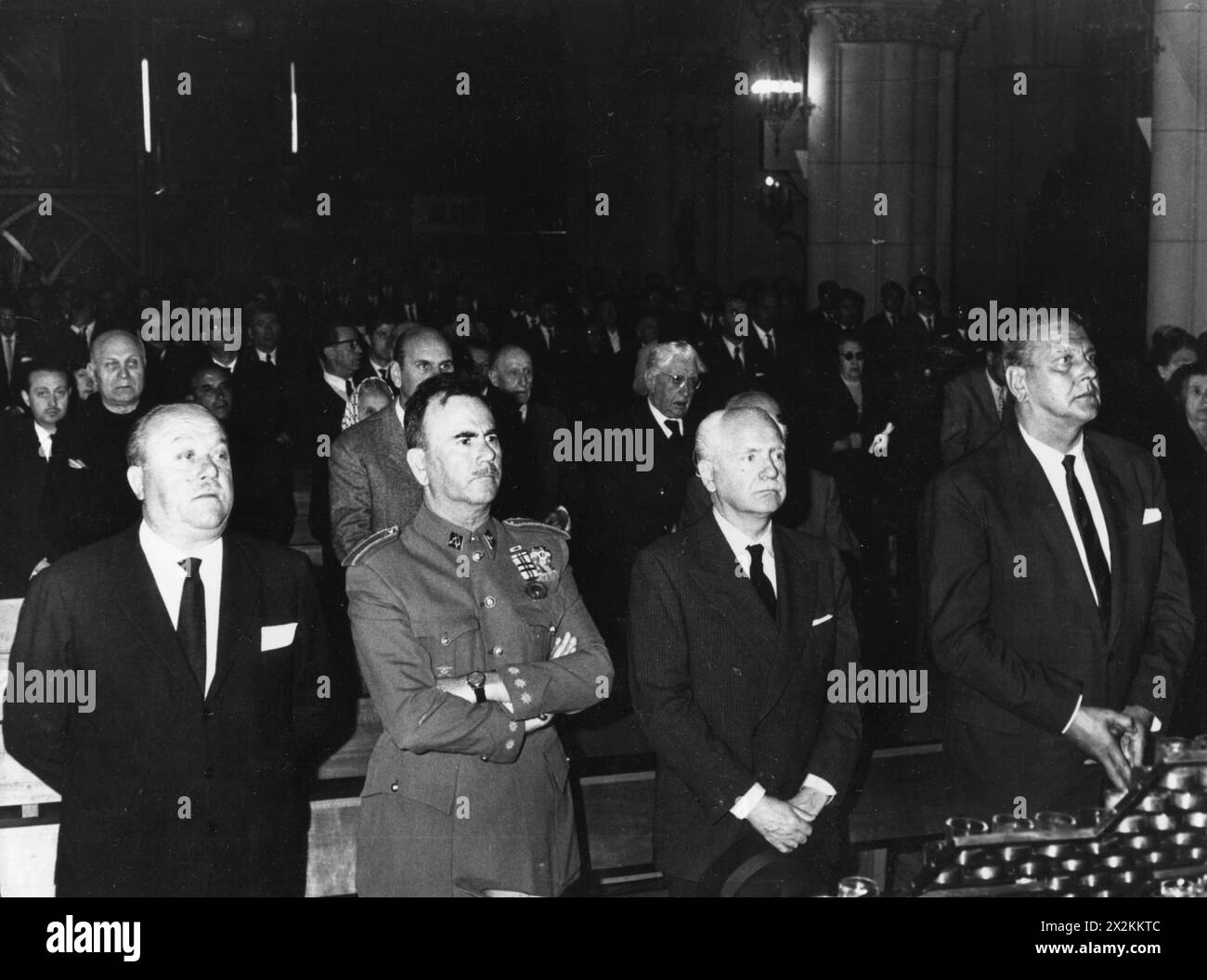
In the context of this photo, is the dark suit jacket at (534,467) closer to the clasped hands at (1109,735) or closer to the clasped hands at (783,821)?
the clasped hands at (783,821)

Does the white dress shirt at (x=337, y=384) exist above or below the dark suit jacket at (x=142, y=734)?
above

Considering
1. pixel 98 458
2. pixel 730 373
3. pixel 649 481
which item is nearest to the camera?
pixel 98 458

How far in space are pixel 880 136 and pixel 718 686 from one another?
30.6 feet

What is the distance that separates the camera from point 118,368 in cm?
522

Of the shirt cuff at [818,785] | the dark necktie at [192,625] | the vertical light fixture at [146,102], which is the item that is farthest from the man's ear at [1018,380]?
the vertical light fixture at [146,102]

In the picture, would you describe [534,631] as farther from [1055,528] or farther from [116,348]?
[116,348]

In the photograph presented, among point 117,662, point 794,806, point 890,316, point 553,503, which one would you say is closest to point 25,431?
point 553,503

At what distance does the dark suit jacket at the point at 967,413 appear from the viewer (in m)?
6.32

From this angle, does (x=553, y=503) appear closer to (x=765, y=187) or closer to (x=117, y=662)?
(x=117, y=662)

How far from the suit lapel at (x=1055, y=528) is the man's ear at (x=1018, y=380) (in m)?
0.15

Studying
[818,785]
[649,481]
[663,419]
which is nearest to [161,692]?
[818,785]

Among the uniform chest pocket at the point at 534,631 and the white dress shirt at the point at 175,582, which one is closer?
the white dress shirt at the point at 175,582

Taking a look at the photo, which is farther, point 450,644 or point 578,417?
point 578,417
